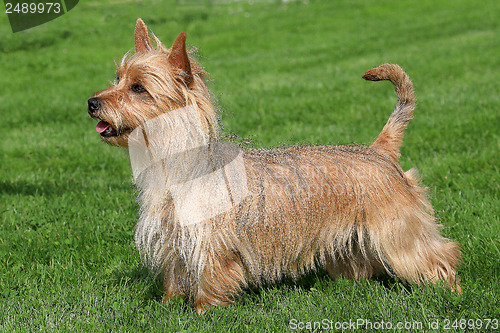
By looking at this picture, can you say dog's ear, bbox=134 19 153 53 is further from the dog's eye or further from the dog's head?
the dog's eye

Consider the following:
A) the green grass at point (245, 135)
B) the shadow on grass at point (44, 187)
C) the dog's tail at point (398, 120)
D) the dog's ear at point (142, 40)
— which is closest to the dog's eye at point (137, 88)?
the dog's ear at point (142, 40)

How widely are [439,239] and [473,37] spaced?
→ 1241cm

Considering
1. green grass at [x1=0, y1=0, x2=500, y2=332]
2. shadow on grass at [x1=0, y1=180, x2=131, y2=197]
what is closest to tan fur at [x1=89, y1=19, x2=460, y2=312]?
green grass at [x1=0, y1=0, x2=500, y2=332]

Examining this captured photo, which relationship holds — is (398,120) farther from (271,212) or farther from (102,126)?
(102,126)

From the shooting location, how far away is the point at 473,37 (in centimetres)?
1409

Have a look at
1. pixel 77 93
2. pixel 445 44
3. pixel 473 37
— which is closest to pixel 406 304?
pixel 77 93

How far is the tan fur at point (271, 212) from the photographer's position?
2.77 meters

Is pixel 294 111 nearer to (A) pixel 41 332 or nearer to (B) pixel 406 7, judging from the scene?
(A) pixel 41 332

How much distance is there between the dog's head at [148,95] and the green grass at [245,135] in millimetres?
460

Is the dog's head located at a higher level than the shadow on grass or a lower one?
higher

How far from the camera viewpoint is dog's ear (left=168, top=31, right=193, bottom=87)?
8.89ft

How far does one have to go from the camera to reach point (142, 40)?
9.99 ft

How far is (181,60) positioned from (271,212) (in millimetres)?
1038

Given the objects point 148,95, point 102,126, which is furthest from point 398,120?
point 102,126
